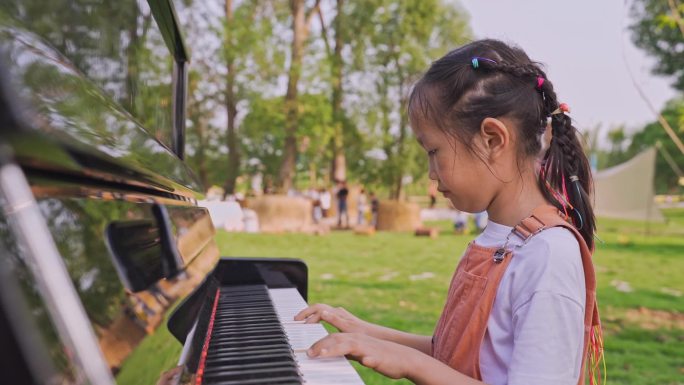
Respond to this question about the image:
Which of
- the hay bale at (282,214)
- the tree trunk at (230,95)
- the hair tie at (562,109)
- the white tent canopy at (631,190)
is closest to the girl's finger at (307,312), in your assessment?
the hair tie at (562,109)

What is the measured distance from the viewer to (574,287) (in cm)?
117

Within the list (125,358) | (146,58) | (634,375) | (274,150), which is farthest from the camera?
(274,150)

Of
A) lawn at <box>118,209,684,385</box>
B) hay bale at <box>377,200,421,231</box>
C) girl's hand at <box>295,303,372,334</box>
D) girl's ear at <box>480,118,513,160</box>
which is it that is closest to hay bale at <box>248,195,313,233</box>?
lawn at <box>118,209,684,385</box>

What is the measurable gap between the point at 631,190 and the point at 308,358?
21085 mm

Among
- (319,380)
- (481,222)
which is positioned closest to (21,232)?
(319,380)

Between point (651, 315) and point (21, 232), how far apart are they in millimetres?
6205

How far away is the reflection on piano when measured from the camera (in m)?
1.00

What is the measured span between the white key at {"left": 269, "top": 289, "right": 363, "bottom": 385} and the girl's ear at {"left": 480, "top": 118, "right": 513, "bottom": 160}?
60cm

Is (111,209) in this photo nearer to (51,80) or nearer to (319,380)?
(51,80)

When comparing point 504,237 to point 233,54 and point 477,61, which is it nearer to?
point 477,61

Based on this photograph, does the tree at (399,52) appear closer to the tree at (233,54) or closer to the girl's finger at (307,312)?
the tree at (233,54)

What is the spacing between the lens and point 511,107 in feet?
4.58

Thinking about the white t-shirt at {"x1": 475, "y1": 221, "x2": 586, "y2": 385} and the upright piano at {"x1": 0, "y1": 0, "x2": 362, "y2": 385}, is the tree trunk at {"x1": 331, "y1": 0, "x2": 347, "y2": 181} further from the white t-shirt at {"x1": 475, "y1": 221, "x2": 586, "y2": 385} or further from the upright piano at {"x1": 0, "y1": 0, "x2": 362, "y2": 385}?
the white t-shirt at {"x1": 475, "y1": 221, "x2": 586, "y2": 385}

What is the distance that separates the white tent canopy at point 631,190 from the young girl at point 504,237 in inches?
713
